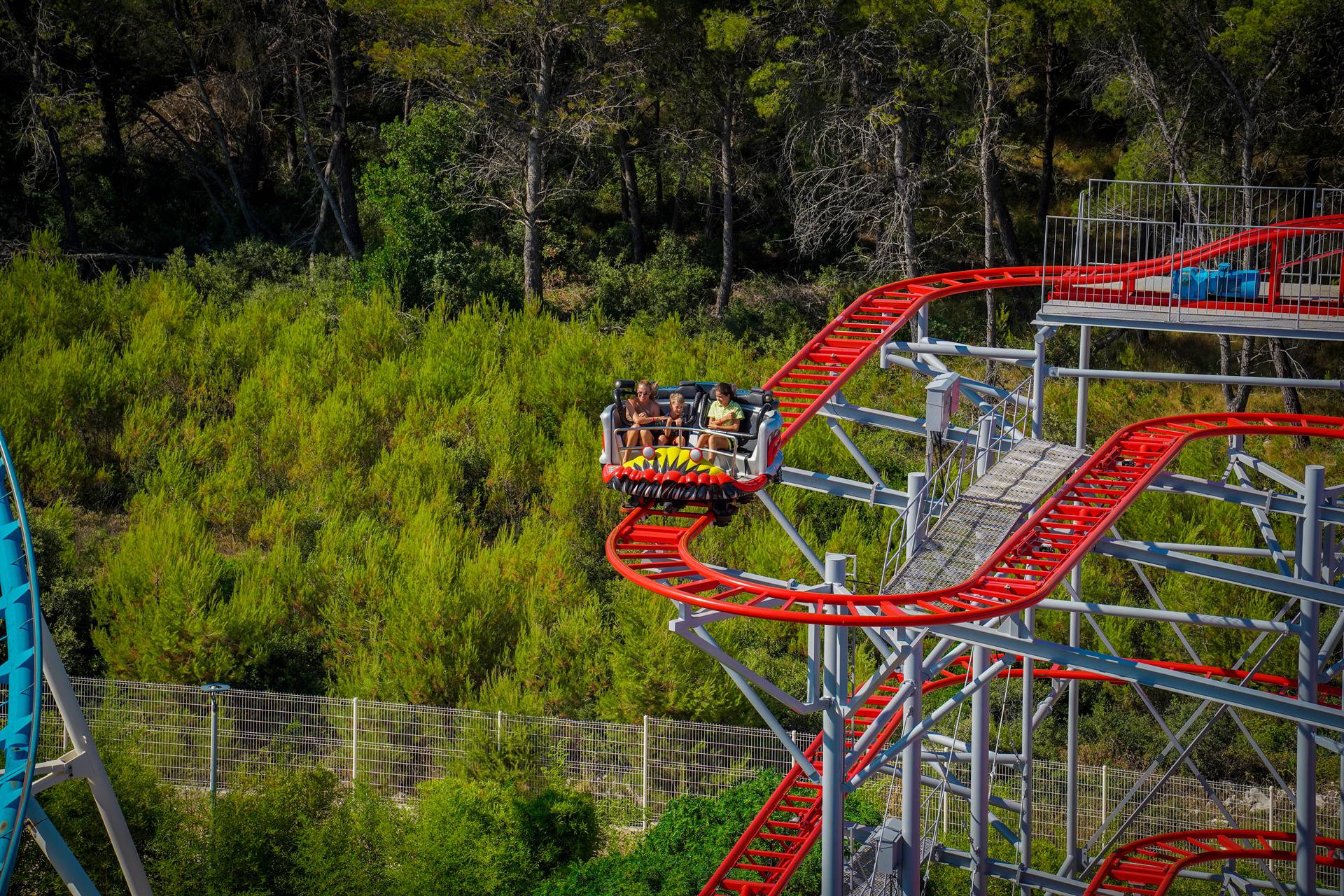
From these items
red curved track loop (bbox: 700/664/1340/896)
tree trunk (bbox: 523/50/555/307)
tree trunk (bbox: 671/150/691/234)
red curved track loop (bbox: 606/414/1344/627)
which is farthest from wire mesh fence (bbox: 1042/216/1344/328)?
tree trunk (bbox: 671/150/691/234)

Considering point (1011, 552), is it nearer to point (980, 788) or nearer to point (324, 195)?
point (980, 788)

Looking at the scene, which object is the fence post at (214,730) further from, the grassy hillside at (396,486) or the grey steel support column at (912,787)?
the grey steel support column at (912,787)

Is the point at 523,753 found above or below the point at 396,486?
below

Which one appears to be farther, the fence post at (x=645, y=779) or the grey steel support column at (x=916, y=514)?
the fence post at (x=645, y=779)

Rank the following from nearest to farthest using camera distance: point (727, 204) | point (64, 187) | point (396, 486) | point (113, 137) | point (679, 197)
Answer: point (396, 486), point (727, 204), point (64, 187), point (679, 197), point (113, 137)

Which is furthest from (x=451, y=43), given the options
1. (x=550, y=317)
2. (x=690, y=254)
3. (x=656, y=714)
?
(x=656, y=714)

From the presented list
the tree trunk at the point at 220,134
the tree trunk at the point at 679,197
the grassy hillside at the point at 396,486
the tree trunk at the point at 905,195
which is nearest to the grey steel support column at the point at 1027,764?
the grassy hillside at the point at 396,486

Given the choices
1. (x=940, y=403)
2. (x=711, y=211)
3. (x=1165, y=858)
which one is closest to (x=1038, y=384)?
(x=940, y=403)
